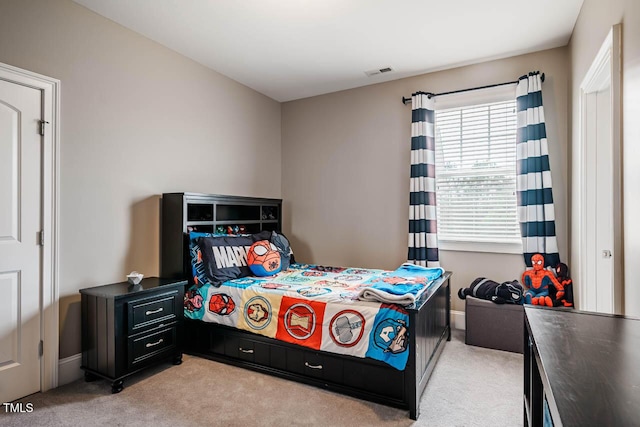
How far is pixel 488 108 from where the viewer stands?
3533 mm

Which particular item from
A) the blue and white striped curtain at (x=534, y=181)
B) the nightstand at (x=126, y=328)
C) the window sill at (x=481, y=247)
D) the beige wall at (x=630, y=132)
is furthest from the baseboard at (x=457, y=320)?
the nightstand at (x=126, y=328)

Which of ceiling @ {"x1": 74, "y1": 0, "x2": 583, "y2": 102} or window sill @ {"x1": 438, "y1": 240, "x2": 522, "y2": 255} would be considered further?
window sill @ {"x1": 438, "y1": 240, "x2": 522, "y2": 255}

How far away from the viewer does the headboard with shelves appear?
3068 mm

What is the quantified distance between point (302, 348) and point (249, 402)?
18.3 inches

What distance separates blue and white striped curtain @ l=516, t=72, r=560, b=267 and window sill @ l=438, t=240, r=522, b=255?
0.13m

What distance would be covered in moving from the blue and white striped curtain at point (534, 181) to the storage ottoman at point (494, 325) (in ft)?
1.70

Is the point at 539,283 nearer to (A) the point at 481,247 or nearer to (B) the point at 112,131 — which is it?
(A) the point at 481,247

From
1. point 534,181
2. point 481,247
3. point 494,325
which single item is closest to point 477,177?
point 534,181

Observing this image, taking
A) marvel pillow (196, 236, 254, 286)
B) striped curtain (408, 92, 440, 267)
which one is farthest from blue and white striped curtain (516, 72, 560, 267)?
marvel pillow (196, 236, 254, 286)

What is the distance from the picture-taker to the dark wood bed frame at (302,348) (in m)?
2.19

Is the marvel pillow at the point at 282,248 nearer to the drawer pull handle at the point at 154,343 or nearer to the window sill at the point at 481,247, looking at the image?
the drawer pull handle at the point at 154,343

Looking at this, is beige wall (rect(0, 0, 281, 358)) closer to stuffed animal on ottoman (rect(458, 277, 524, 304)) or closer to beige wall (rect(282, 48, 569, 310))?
beige wall (rect(282, 48, 569, 310))

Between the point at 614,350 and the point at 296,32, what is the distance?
2.87 m

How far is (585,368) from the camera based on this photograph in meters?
0.89
